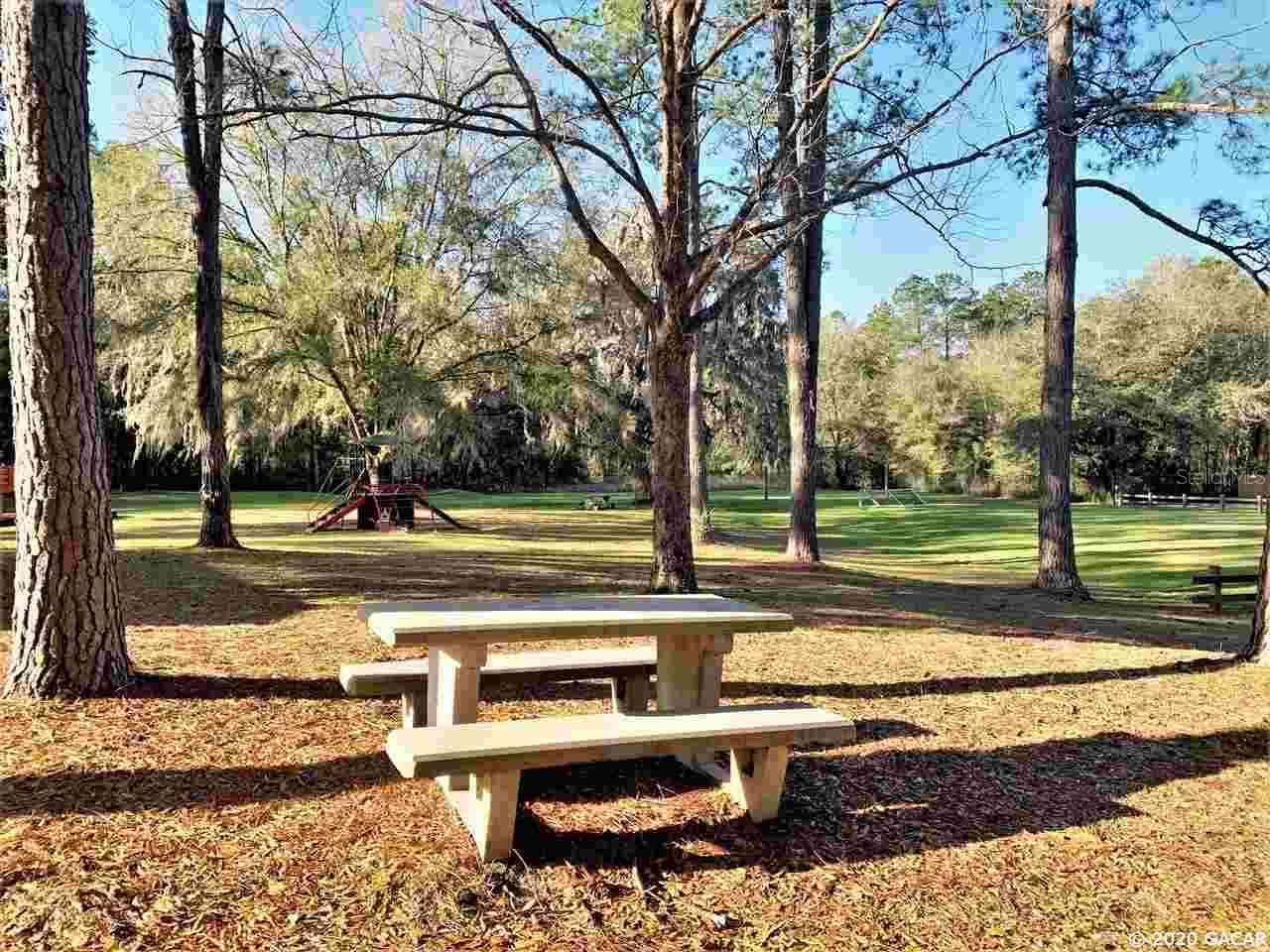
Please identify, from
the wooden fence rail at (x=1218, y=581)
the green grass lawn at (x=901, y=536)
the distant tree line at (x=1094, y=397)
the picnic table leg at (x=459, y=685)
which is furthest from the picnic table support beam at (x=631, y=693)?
the distant tree line at (x=1094, y=397)

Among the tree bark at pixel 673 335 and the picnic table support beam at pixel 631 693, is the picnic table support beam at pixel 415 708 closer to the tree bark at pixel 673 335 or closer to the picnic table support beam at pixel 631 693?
Answer: the picnic table support beam at pixel 631 693

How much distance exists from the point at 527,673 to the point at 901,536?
21962 mm

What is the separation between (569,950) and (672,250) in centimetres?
595

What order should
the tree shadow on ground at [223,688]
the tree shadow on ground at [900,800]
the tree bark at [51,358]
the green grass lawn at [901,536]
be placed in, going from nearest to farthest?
the tree shadow on ground at [900,800], the tree bark at [51,358], the tree shadow on ground at [223,688], the green grass lawn at [901,536]

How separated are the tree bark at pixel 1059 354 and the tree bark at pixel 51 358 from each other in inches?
371

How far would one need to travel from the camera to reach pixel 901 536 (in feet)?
80.0

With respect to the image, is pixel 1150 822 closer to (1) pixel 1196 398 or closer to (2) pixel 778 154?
(2) pixel 778 154

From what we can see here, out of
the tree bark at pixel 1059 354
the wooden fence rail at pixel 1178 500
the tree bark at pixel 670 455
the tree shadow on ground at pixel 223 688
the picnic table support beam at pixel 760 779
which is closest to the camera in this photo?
the picnic table support beam at pixel 760 779

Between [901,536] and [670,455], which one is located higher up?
[670,455]

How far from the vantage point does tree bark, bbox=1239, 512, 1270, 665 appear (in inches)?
226

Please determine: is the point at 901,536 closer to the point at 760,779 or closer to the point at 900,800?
the point at 900,800

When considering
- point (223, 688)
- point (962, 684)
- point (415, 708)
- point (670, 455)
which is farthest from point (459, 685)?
point (670, 455)

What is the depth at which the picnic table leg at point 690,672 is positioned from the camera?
356cm

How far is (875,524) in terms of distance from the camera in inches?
1117
